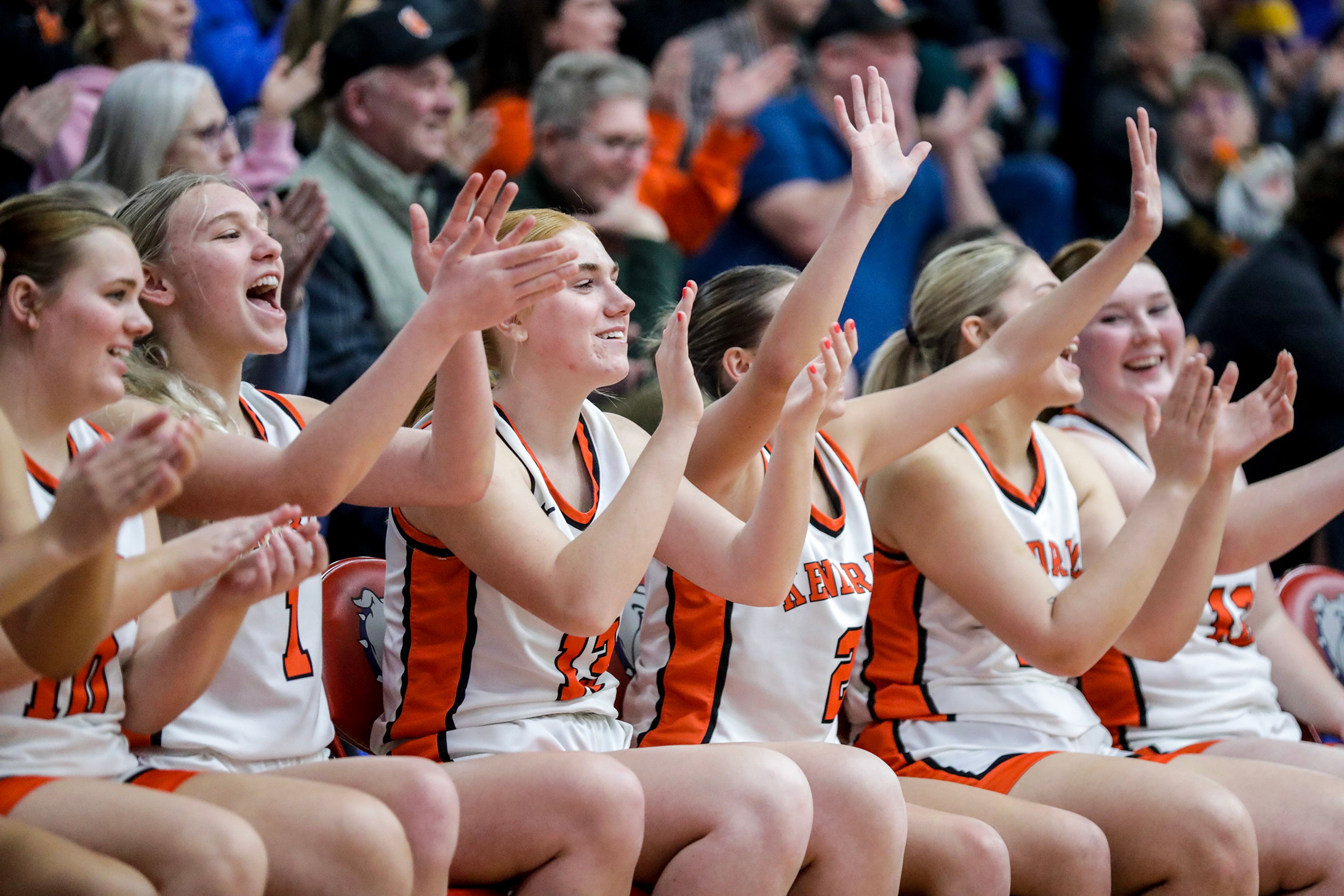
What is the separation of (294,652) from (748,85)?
3.68 meters

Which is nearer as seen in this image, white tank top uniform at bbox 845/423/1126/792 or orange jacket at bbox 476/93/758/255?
white tank top uniform at bbox 845/423/1126/792

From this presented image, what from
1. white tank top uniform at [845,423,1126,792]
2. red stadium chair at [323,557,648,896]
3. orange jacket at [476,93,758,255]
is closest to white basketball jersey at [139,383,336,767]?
red stadium chair at [323,557,648,896]

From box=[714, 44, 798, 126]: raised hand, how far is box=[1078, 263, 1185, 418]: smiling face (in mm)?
2097

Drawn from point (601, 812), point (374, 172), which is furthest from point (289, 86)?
point (601, 812)

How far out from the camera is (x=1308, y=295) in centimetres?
538

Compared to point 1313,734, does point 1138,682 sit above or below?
above

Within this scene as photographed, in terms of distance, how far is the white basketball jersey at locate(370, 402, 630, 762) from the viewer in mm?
2871

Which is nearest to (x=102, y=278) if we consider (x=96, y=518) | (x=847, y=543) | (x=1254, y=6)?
(x=96, y=518)

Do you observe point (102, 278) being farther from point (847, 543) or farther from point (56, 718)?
point (847, 543)

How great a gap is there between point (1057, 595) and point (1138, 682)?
60 cm

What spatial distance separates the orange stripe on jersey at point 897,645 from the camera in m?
3.46

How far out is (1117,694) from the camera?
12.3 ft

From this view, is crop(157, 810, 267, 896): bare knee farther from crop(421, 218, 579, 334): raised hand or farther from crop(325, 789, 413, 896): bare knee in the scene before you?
crop(421, 218, 579, 334): raised hand

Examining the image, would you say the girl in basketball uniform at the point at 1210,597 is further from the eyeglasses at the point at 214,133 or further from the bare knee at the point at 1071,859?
the eyeglasses at the point at 214,133
